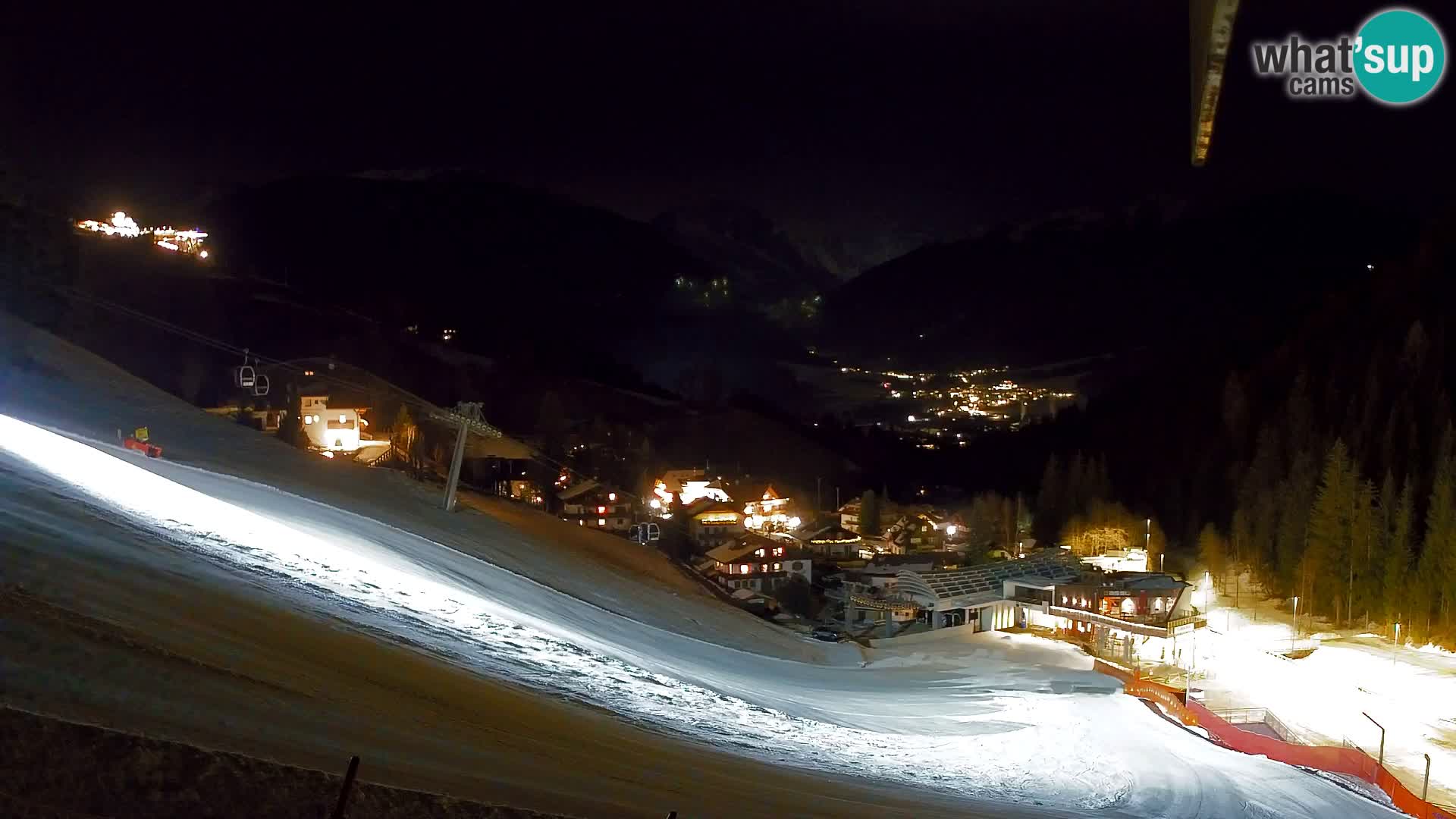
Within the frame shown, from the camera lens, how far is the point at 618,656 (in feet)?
35.8

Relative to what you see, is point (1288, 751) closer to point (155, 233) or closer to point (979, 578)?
point (979, 578)

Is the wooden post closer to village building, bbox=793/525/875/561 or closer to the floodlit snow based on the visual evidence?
the floodlit snow

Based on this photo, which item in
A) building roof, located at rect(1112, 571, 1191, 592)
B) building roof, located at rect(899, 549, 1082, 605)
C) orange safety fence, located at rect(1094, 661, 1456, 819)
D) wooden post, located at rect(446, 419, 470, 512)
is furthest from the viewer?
building roof, located at rect(1112, 571, 1191, 592)

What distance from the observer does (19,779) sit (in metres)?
3.34

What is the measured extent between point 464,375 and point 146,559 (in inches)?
3075

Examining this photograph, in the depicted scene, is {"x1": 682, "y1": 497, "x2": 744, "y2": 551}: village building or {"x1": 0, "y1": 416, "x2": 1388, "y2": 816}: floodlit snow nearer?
{"x1": 0, "y1": 416, "x2": 1388, "y2": 816}: floodlit snow

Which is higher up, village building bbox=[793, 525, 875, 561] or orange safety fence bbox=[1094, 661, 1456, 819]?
village building bbox=[793, 525, 875, 561]

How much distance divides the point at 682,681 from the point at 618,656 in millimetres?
870

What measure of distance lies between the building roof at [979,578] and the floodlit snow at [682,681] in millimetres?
20301

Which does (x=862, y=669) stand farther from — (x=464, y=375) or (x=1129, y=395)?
(x=1129, y=395)

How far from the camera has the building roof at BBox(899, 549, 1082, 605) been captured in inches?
1401

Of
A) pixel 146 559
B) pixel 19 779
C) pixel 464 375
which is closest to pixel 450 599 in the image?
pixel 146 559

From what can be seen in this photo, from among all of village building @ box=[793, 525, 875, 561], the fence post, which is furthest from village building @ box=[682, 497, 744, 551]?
the fence post

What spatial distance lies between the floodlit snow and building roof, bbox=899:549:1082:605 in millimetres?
20301
